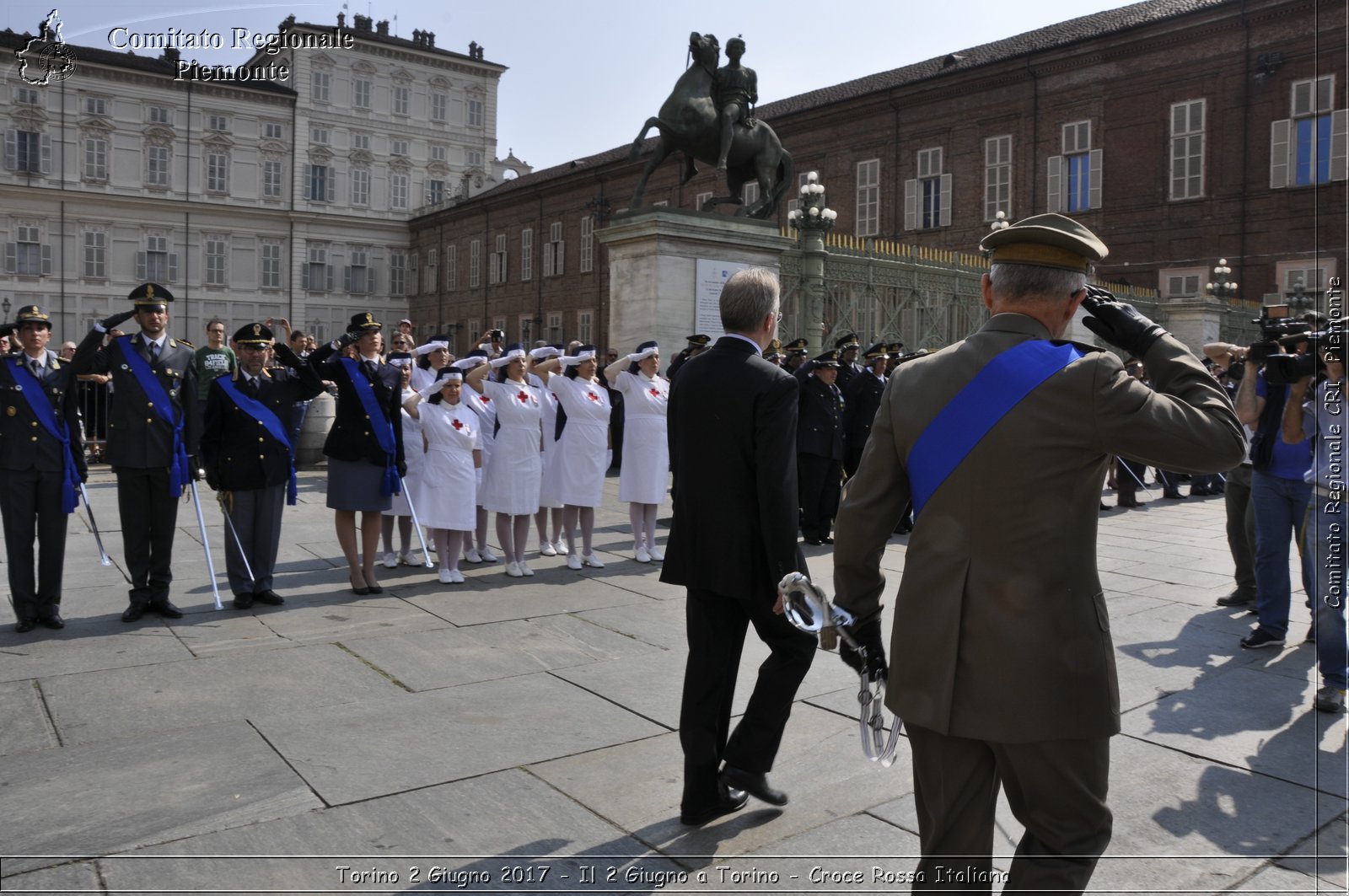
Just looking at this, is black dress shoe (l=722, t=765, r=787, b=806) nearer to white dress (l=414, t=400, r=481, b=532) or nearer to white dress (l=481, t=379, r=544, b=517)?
white dress (l=414, t=400, r=481, b=532)

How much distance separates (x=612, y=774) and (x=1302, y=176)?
88.4 feet

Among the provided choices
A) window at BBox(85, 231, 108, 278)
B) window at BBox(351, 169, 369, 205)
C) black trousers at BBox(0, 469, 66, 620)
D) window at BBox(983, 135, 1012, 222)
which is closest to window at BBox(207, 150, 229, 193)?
window at BBox(85, 231, 108, 278)

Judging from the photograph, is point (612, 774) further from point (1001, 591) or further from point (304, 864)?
point (1001, 591)

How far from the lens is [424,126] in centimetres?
5181

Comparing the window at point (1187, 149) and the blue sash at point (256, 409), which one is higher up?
the window at point (1187, 149)

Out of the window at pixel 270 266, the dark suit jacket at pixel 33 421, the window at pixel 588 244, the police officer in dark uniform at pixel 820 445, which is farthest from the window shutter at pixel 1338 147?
the window at pixel 270 266

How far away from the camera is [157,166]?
46938mm

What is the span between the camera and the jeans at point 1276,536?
6.04 metres

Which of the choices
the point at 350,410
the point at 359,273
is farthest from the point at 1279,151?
the point at 359,273

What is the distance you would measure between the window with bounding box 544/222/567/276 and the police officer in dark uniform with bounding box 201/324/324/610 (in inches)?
1553

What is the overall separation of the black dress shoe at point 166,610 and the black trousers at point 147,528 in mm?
24

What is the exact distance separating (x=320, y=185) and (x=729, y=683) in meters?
52.4

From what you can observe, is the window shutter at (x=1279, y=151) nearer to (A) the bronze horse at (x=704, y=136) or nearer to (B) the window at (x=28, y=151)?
(A) the bronze horse at (x=704, y=136)

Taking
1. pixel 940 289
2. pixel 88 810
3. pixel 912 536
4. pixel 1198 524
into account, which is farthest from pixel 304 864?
pixel 940 289
